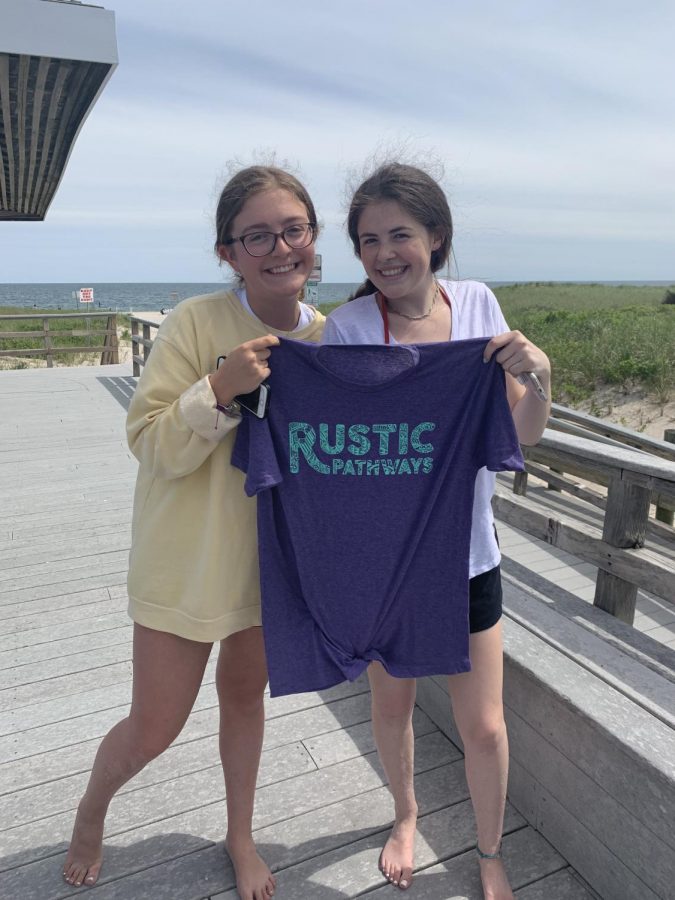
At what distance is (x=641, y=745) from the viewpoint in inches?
56.4

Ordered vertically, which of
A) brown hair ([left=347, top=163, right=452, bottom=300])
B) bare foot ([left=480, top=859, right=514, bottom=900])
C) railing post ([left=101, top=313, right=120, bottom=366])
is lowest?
bare foot ([left=480, top=859, right=514, bottom=900])

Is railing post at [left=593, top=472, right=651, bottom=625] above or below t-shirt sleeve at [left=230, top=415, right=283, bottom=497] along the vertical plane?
below

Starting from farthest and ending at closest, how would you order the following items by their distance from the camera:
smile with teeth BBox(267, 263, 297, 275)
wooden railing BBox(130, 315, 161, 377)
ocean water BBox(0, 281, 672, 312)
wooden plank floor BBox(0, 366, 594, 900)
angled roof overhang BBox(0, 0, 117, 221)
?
ocean water BBox(0, 281, 672, 312)
wooden railing BBox(130, 315, 161, 377)
angled roof overhang BBox(0, 0, 117, 221)
wooden plank floor BBox(0, 366, 594, 900)
smile with teeth BBox(267, 263, 297, 275)

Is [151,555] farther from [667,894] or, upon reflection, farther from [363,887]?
[667,894]

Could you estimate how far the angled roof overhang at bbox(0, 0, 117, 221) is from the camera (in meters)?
3.61

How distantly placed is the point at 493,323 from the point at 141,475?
0.84 m

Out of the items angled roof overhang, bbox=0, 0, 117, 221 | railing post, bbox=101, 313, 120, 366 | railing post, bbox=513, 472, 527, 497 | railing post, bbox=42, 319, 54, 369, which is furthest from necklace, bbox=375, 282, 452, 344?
railing post, bbox=101, 313, 120, 366

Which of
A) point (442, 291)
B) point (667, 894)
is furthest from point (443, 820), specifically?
point (442, 291)

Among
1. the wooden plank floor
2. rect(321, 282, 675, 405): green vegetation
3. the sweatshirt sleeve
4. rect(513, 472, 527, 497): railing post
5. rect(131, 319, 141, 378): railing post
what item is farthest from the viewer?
rect(321, 282, 675, 405): green vegetation

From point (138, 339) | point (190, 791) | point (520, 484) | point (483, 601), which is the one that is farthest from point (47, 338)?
point (483, 601)

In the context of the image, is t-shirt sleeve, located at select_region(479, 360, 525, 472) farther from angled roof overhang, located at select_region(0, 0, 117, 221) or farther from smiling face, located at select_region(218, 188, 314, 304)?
angled roof overhang, located at select_region(0, 0, 117, 221)

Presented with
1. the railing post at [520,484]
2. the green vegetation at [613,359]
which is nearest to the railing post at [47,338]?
the railing post at [520,484]

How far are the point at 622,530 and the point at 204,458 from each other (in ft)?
5.19

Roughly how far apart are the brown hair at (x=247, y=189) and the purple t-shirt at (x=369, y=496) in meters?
0.32
